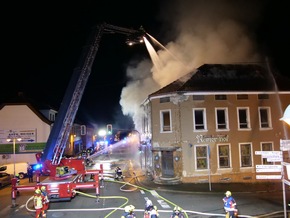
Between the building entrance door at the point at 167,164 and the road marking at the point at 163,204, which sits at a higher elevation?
the building entrance door at the point at 167,164

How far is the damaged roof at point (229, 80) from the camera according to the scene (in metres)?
21.8

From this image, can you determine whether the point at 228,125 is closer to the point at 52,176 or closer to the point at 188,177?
the point at 188,177

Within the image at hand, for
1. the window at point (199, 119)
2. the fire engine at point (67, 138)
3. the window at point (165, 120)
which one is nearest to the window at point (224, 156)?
the window at point (199, 119)

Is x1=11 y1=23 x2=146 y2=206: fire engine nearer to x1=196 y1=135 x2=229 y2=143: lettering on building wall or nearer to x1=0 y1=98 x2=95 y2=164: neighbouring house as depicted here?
x1=196 y1=135 x2=229 y2=143: lettering on building wall

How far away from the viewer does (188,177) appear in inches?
819

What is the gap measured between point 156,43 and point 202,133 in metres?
12.3

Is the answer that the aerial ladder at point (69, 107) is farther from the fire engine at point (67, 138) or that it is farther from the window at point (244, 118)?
the window at point (244, 118)

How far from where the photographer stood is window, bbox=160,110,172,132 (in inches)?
867

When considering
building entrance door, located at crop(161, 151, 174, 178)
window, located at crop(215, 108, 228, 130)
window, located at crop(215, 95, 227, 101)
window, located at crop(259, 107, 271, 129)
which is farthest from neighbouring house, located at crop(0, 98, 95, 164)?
window, located at crop(259, 107, 271, 129)

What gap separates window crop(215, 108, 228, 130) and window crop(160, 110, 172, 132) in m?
3.74

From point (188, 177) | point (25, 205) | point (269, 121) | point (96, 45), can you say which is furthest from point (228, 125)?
point (25, 205)

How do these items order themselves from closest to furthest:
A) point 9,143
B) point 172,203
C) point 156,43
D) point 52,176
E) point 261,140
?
1. point 172,203
2. point 52,176
3. point 261,140
4. point 156,43
5. point 9,143

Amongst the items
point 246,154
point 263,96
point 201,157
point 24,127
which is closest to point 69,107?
point 201,157

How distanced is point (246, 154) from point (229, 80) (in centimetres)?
620
